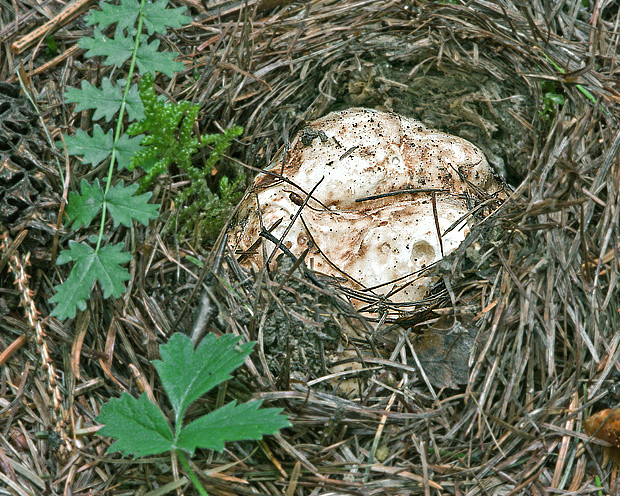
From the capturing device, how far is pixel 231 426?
1632 millimetres

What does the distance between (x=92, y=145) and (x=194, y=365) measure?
1040 mm

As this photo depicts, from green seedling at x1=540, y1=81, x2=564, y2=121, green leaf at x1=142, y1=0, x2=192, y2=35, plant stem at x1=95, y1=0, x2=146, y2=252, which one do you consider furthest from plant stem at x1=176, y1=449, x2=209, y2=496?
green seedling at x1=540, y1=81, x2=564, y2=121

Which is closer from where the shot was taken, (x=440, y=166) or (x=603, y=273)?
(x=603, y=273)

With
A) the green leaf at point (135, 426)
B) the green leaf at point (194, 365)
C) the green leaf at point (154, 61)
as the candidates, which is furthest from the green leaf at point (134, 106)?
the green leaf at point (135, 426)

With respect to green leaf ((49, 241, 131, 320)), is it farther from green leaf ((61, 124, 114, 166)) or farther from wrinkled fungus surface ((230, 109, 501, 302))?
wrinkled fungus surface ((230, 109, 501, 302))

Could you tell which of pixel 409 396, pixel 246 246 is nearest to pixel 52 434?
pixel 246 246

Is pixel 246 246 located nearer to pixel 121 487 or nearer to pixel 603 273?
pixel 121 487

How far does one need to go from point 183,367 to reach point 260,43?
5.55ft

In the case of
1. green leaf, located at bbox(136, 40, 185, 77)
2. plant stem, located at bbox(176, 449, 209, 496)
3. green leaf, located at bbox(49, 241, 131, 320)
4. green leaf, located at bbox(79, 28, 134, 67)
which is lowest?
plant stem, located at bbox(176, 449, 209, 496)

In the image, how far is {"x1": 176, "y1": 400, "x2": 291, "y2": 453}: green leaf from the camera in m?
1.59

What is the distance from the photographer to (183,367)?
178 cm

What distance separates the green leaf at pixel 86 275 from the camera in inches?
75.4

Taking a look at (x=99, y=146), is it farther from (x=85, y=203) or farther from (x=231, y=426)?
(x=231, y=426)

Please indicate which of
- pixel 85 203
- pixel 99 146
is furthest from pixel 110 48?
pixel 85 203
